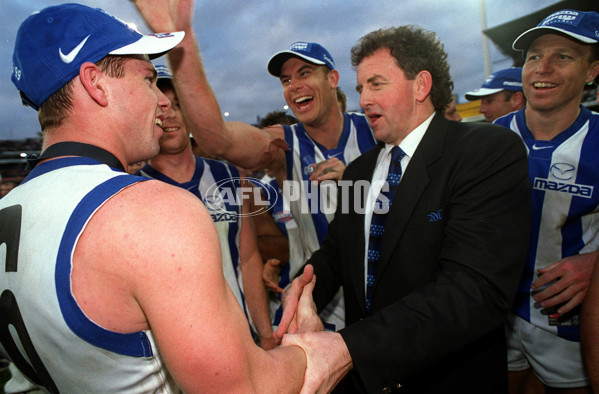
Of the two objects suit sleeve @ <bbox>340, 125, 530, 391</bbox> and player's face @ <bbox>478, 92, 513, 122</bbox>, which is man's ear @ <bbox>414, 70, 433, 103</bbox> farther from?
player's face @ <bbox>478, 92, 513, 122</bbox>

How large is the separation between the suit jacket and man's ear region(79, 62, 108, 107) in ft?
4.00

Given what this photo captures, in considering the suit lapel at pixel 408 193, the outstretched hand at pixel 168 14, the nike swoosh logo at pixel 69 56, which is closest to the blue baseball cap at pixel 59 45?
the nike swoosh logo at pixel 69 56

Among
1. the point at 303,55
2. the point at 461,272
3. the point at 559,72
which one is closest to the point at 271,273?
the point at 461,272

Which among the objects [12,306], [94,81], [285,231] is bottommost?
[285,231]

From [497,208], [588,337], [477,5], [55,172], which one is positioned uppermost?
[477,5]

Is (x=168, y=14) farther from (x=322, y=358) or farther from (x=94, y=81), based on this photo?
(x=322, y=358)

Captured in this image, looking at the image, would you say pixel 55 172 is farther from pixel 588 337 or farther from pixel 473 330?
pixel 588 337

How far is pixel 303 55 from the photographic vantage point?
3061mm

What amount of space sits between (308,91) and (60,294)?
8.89 feet

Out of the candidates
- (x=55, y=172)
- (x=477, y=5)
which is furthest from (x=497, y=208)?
(x=477, y=5)

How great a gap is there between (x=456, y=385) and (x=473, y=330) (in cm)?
47

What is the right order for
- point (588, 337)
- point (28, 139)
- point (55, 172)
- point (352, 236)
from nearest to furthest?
point (55, 172) < point (588, 337) < point (352, 236) < point (28, 139)

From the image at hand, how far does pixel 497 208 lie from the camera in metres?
1.47

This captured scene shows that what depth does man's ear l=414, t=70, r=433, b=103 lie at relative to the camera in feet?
6.77
